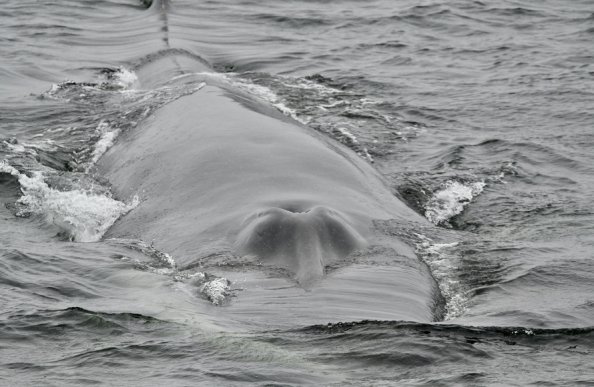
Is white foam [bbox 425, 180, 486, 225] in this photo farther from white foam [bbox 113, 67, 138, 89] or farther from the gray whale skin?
white foam [bbox 113, 67, 138, 89]

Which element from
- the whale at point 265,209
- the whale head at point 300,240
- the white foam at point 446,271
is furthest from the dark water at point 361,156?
the whale head at point 300,240

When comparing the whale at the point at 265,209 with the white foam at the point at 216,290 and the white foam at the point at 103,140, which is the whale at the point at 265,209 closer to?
the white foam at the point at 216,290

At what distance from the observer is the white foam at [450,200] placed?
44.0 feet

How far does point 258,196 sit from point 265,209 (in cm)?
72

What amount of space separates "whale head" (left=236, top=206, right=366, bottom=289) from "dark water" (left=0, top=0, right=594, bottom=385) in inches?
24.7

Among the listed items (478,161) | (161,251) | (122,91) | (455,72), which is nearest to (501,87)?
(455,72)

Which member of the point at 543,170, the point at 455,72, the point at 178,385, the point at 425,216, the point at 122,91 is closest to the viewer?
the point at 178,385

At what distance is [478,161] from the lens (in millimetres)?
15961

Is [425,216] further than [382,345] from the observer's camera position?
Yes

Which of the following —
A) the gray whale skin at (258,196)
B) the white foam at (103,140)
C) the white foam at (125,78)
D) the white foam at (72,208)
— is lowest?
the white foam at (72,208)

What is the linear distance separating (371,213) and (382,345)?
3.35 m

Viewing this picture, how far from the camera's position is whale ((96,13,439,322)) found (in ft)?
30.2

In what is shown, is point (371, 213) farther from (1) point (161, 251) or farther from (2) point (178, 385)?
(2) point (178, 385)

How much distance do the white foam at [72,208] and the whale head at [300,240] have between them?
2.75 metres
